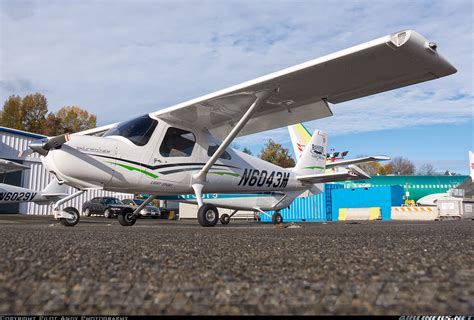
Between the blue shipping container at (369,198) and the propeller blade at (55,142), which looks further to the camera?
the blue shipping container at (369,198)

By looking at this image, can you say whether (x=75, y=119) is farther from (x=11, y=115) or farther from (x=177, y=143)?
(x=177, y=143)

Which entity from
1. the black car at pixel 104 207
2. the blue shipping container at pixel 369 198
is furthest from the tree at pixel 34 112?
the blue shipping container at pixel 369 198

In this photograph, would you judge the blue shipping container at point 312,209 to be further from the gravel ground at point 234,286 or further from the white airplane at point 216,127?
the gravel ground at point 234,286

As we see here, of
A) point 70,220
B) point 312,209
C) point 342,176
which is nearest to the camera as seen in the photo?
point 70,220

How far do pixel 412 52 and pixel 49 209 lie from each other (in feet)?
74.9

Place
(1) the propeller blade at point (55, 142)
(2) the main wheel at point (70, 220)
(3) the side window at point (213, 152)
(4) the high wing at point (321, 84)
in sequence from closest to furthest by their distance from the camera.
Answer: (4) the high wing at point (321, 84) < (1) the propeller blade at point (55, 142) < (2) the main wheel at point (70, 220) < (3) the side window at point (213, 152)

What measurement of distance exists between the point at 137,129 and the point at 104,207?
1658 centimetres

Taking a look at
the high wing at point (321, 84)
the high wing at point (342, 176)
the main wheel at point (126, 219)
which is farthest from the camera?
the high wing at point (342, 176)

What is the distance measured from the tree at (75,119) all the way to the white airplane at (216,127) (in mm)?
35144

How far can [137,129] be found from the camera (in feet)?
20.0

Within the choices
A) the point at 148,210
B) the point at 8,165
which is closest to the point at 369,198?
the point at 148,210

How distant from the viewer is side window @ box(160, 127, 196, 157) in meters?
6.31

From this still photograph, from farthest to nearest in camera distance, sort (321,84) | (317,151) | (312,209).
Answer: (312,209), (317,151), (321,84)

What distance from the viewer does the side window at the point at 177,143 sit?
631 centimetres
